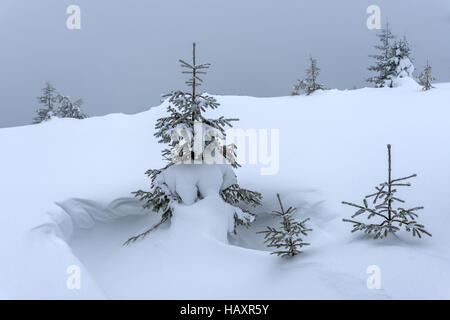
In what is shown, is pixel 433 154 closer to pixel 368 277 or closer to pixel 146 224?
pixel 368 277

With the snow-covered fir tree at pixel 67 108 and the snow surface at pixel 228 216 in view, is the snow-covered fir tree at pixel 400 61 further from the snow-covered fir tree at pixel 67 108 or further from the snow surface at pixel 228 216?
the snow-covered fir tree at pixel 67 108

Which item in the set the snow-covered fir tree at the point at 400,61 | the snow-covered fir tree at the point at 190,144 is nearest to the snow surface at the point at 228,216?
the snow-covered fir tree at the point at 190,144

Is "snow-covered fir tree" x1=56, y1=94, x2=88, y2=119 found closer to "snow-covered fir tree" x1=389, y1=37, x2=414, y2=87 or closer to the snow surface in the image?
the snow surface

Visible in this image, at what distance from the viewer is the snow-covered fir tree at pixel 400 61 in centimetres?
2392

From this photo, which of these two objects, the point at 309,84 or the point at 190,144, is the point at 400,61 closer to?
the point at 309,84

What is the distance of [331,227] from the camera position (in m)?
6.50

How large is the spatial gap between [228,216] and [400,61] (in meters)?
23.5

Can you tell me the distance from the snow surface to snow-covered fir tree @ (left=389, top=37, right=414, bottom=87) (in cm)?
1244

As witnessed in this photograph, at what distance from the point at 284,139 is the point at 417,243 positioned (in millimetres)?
6514

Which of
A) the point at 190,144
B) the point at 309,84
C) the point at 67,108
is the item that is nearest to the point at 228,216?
the point at 190,144

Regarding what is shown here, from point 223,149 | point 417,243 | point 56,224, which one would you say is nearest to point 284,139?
point 223,149

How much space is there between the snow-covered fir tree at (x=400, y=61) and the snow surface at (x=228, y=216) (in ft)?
40.8

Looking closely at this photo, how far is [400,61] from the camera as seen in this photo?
79.3 feet

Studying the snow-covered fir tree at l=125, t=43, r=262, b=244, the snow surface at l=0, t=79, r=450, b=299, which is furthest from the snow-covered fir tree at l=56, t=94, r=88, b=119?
the snow-covered fir tree at l=125, t=43, r=262, b=244
